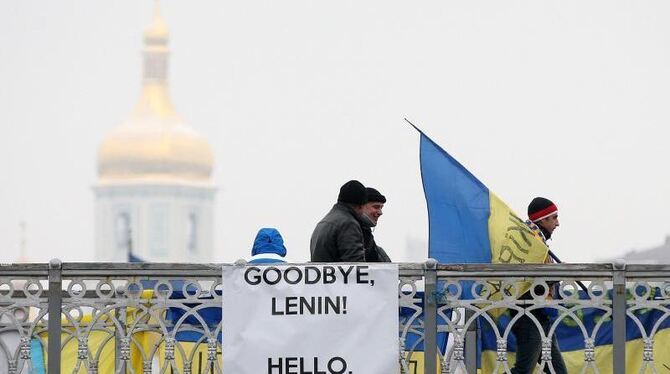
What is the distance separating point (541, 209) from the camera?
1518 centimetres

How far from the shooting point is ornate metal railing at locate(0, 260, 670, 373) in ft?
46.2

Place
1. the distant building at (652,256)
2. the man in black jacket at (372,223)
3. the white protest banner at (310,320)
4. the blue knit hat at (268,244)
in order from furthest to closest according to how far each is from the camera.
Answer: the distant building at (652,256) < the man in black jacket at (372,223) < the blue knit hat at (268,244) < the white protest banner at (310,320)

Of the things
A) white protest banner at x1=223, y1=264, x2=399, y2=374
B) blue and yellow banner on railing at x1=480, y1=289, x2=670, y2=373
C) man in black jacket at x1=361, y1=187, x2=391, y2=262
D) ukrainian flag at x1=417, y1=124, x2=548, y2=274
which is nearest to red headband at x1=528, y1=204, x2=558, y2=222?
ukrainian flag at x1=417, y1=124, x2=548, y2=274

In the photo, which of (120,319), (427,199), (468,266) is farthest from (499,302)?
(120,319)

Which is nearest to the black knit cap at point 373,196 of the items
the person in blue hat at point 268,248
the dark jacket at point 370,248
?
the dark jacket at point 370,248

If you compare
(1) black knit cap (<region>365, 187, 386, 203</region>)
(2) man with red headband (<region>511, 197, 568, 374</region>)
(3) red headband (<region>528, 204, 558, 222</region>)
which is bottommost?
(2) man with red headband (<region>511, 197, 568, 374</region>)

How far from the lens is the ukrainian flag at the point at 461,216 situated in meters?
15.0

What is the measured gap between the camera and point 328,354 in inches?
563

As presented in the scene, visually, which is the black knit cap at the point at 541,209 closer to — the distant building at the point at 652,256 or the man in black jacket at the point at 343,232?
the man in black jacket at the point at 343,232

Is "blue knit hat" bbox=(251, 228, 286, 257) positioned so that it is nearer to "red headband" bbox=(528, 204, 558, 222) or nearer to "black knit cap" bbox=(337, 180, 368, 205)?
"black knit cap" bbox=(337, 180, 368, 205)

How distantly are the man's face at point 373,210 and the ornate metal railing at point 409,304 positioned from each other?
90 centimetres

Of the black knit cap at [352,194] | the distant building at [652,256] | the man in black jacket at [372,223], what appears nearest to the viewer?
the black knit cap at [352,194]

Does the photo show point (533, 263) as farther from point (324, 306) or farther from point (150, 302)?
point (150, 302)

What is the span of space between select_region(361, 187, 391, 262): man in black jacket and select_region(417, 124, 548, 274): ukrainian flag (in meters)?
0.38
